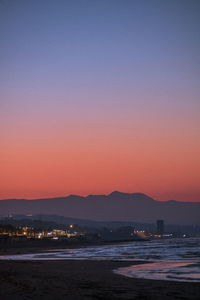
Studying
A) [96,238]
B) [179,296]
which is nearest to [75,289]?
[179,296]

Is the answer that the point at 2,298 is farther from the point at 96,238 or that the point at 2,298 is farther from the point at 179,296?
the point at 96,238

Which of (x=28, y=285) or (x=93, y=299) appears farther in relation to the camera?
(x=28, y=285)

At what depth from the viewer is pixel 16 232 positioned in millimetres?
139125

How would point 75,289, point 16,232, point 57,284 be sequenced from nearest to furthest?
point 75,289
point 57,284
point 16,232

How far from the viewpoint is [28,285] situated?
64.7 ft

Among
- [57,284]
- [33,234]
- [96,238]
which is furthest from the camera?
[96,238]

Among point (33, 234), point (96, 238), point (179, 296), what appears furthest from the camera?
point (96, 238)

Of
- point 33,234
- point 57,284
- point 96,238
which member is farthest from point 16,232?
point 57,284

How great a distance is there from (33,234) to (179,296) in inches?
5654

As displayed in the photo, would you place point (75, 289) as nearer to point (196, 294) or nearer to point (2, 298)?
point (2, 298)

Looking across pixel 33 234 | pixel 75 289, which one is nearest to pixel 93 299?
pixel 75 289

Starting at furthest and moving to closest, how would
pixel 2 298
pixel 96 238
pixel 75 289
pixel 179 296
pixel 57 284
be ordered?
pixel 96 238
pixel 57 284
pixel 75 289
pixel 179 296
pixel 2 298

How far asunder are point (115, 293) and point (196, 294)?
3.90 metres

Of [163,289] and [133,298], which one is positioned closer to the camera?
Answer: [133,298]
